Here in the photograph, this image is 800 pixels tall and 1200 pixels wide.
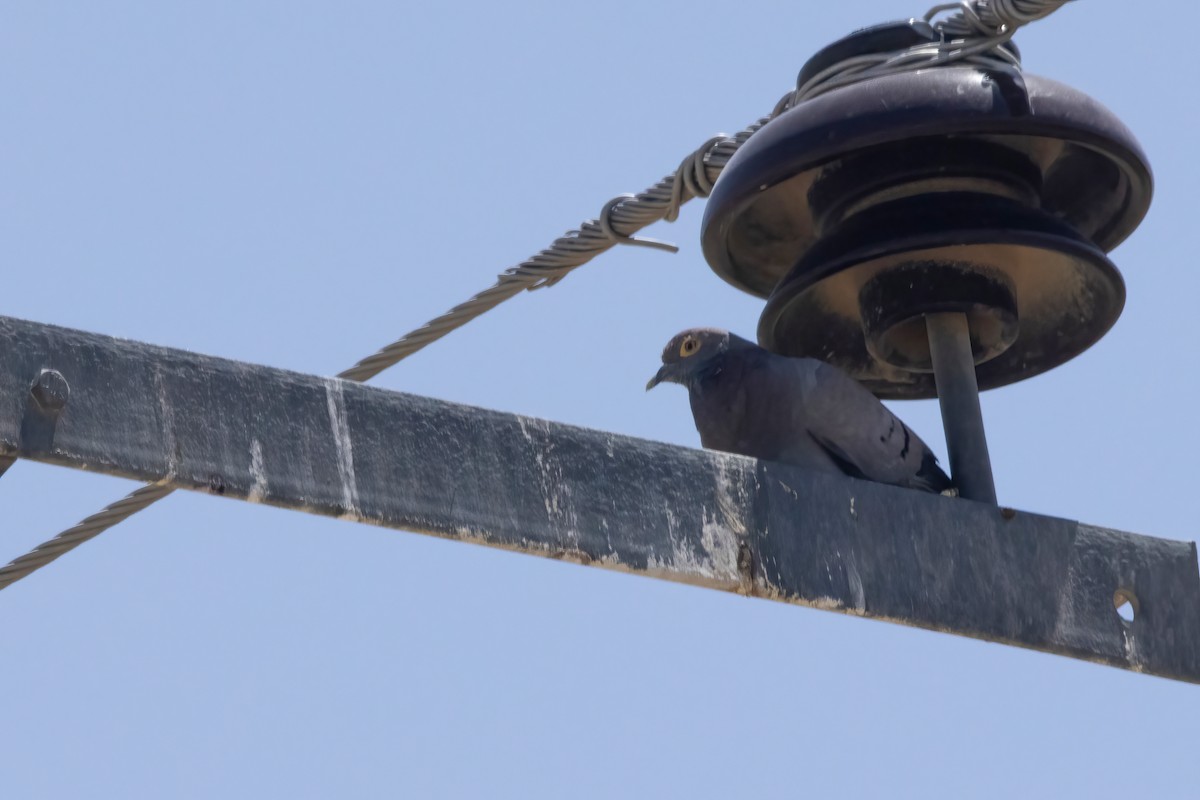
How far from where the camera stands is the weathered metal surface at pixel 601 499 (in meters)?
2.95

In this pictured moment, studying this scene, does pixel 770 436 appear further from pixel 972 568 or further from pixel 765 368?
pixel 972 568

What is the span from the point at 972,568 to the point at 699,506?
0.56 m

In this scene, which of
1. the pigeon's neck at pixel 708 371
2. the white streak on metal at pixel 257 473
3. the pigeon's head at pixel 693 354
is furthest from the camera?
the pigeon's head at pixel 693 354

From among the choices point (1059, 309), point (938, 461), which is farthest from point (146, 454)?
point (938, 461)

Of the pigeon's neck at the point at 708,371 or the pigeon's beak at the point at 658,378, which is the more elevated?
the pigeon's beak at the point at 658,378

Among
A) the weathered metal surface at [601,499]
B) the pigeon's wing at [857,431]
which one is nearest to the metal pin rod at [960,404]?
the weathered metal surface at [601,499]

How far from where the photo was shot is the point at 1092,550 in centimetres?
372

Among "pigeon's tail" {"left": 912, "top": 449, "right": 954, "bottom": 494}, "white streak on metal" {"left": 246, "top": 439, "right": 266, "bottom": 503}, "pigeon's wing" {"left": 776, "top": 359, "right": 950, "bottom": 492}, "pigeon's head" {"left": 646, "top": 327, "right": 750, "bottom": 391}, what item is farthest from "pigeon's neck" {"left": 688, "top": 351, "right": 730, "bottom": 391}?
"white streak on metal" {"left": 246, "top": 439, "right": 266, "bottom": 503}

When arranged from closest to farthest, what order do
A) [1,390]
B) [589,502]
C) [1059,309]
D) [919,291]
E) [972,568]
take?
A: [1,390] < [589,502] < [972,568] < [919,291] < [1059,309]

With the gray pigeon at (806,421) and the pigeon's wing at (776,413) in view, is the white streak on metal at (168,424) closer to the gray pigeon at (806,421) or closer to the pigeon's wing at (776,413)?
the gray pigeon at (806,421)

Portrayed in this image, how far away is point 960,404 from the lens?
4203 millimetres

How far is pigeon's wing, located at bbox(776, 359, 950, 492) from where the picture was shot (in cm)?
495

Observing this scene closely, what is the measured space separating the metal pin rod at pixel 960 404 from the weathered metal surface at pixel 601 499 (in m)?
0.29

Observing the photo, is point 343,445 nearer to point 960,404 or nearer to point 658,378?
point 960,404
